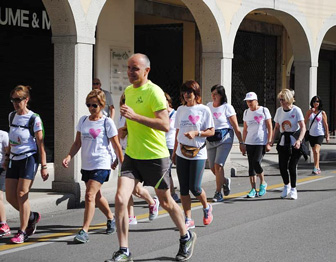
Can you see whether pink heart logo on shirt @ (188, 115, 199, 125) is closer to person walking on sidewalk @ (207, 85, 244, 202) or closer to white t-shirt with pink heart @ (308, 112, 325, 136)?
person walking on sidewalk @ (207, 85, 244, 202)

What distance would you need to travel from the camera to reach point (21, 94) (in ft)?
26.9

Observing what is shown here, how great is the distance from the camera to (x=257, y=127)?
11539mm

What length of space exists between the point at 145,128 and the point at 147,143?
0.47ft

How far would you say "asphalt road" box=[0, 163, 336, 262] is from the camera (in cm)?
743

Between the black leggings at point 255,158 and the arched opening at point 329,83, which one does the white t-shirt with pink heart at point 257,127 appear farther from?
the arched opening at point 329,83

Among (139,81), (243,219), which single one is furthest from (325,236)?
(139,81)

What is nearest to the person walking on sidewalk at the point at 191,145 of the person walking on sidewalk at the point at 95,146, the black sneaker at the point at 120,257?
Result: the person walking on sidewalk at the point at 95,146

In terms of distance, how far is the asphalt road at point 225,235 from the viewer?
7.43 metres

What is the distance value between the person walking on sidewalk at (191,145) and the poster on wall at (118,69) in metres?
7.04

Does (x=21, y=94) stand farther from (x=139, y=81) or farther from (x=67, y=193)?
(x=67, y=193)

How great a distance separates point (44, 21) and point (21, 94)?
6.66 metres

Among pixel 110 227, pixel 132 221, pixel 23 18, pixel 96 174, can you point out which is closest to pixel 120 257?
pixel 96 174

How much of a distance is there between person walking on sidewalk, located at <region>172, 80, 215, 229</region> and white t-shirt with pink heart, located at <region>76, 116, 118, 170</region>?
0.91m

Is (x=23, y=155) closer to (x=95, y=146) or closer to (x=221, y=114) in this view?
(x=95, y=146)
